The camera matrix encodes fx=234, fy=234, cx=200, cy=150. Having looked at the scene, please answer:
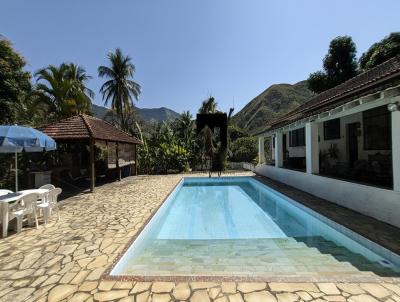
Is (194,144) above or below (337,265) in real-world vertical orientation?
above

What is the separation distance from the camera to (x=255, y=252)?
518cm

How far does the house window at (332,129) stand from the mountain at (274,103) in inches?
1809

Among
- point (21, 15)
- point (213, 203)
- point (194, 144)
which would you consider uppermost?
point (21, 15)

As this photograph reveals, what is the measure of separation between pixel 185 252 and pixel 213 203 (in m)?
5.57

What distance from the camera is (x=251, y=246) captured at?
5543 mm

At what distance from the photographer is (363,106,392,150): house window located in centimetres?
895

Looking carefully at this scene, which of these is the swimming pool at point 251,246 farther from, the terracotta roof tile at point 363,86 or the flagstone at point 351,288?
the terracotta roof tile at point 363,86

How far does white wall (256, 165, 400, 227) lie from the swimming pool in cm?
123

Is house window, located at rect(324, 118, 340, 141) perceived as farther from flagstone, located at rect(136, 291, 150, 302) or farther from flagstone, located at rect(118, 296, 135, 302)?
flagstone, located at rect(118, 296, 135, 302)

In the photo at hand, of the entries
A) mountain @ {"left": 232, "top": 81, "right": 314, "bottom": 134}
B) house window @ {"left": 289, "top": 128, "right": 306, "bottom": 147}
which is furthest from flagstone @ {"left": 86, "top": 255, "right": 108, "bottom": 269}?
mountain @ {"left": 232, "top": 81, "right": 314, "bottom": 134}

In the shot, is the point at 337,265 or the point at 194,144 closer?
the point at 337,265

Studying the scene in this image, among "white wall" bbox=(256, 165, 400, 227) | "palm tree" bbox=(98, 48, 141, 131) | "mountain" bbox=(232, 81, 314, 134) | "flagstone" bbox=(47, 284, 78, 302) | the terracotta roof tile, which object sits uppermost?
"mountain" bbox=(232, 81, 314, 134)

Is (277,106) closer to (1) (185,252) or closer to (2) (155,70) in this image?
(2) (155,70)

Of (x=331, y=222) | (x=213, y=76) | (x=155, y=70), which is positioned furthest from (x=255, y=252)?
(x=155, y=70)
